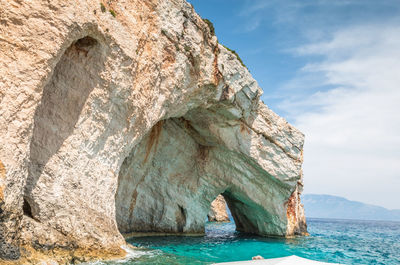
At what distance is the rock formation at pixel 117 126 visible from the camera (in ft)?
26.2

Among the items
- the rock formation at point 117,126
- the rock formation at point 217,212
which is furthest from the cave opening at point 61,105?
the rock formation at point 217,212

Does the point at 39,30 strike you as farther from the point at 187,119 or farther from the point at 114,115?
the point at 187,119

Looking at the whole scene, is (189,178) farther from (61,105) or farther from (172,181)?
(61,105)

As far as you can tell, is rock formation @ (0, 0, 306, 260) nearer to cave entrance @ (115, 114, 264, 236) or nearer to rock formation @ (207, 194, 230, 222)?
cave entrance @ (115, 114, 264, 236)

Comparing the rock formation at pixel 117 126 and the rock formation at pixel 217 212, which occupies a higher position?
the rock formation at pixel 117 126

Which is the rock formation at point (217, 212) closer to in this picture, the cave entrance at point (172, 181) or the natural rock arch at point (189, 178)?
the natural rock arch at point (189, 178)

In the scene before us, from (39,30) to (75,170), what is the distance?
4.75 metres

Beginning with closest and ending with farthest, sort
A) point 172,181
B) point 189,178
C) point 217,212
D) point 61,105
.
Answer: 1. point 61,105
2. point 172,181
3. point 189,178
4. point 217,212

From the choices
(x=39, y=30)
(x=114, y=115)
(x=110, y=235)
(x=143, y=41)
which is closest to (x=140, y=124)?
(x=114, y=115)

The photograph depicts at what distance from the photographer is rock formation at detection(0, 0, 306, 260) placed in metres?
7.98

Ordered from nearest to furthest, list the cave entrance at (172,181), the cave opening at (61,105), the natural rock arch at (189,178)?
the cave opening at (61,105) < the cave entrance at (172,181) < the natural rock arch at (189,178)

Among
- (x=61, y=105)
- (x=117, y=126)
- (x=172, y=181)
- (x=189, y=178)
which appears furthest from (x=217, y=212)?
(x=61, y=105)

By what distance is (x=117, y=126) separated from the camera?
12.5m

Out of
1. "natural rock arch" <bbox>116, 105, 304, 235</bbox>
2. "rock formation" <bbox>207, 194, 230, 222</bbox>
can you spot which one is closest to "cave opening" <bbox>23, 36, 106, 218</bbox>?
"natural rock arch" <bbox>116, 105, 304, 235</bbox>
